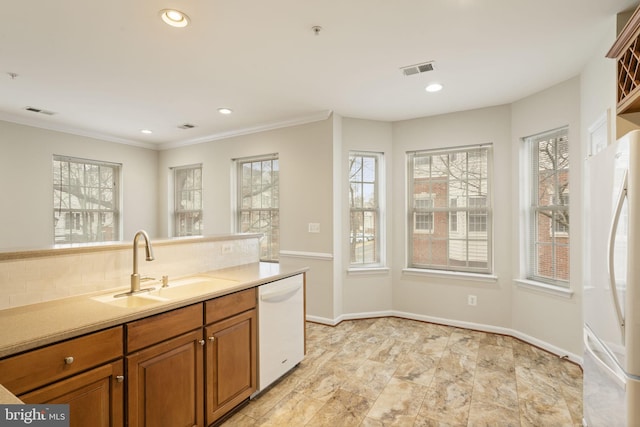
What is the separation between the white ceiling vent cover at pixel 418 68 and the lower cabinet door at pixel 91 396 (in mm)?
2904

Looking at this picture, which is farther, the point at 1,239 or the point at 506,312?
the point at 1,239

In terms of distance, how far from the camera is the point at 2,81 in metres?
2.98

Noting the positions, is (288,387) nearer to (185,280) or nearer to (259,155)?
(185,280)

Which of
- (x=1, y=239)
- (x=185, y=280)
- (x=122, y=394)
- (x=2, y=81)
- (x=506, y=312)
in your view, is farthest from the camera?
(x=1, y=239)

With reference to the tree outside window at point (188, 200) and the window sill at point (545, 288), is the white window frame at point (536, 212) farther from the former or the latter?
the tree outside window at point (188, 200)

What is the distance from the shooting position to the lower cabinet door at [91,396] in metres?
1.24

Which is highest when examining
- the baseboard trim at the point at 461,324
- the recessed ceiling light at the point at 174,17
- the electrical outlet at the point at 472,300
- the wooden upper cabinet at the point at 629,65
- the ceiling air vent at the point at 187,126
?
the ceiling air vent at the point at 187,126

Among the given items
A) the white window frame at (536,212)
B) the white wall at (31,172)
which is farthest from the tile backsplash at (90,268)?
the white window frame at (536,212)

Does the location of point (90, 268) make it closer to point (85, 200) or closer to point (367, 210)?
point (367, 210)

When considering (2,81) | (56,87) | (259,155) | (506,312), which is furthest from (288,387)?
(2,81)

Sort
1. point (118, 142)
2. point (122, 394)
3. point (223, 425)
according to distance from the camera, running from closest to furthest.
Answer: point (122, 394) → point (223, 425) → point (118, 142)

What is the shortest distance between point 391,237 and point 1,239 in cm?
496

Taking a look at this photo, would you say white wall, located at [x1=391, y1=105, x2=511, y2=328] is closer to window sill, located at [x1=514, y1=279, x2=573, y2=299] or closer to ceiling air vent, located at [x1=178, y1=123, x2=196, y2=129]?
window sill, located at [x1=514, y1=279, x2=573, y2=299]

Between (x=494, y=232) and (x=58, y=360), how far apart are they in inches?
158
